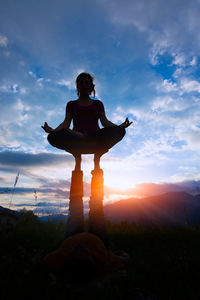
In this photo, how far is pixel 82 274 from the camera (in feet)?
8.37

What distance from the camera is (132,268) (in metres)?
3.12

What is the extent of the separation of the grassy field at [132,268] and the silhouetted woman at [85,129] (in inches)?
78.5

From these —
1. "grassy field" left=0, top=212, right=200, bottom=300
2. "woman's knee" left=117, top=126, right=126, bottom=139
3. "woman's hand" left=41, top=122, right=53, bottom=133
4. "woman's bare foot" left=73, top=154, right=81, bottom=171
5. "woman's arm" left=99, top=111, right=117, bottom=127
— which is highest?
"woman's arm" left=99, top=111, right=117, bottom=127

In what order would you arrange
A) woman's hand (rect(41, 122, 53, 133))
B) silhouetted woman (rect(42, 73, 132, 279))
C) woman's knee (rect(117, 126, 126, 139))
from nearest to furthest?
silhouetted woman (rect(42, 73, 132, 279)) → woman's knee (rect(117, 126, 126, 139)) → woman's hand (rect(41, 122, 53, 133))

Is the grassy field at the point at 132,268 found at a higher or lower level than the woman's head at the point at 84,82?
lower

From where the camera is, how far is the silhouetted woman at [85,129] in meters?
3.82

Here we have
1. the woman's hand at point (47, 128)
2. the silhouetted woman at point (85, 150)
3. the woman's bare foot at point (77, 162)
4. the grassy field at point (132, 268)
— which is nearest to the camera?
the grassy field at point (132, 268)

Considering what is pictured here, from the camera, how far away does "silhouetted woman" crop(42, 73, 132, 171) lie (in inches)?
150

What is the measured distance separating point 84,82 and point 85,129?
46.3 inches

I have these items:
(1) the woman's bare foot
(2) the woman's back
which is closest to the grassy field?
(1) the woman's bare foot

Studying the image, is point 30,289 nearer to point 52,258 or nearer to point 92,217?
point 52,258

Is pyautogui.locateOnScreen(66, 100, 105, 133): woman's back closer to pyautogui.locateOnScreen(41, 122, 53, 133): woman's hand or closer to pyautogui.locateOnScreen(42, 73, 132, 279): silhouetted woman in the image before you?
pyautogui.locateOnScreen(42, 73, 132, 279): silhouetted woman

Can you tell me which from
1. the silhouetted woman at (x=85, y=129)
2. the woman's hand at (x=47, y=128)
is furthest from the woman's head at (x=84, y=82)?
the woman's hand at (x=47, y=128)

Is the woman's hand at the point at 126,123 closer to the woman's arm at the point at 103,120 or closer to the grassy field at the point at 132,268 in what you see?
the woman's arm at the point at 103,120
